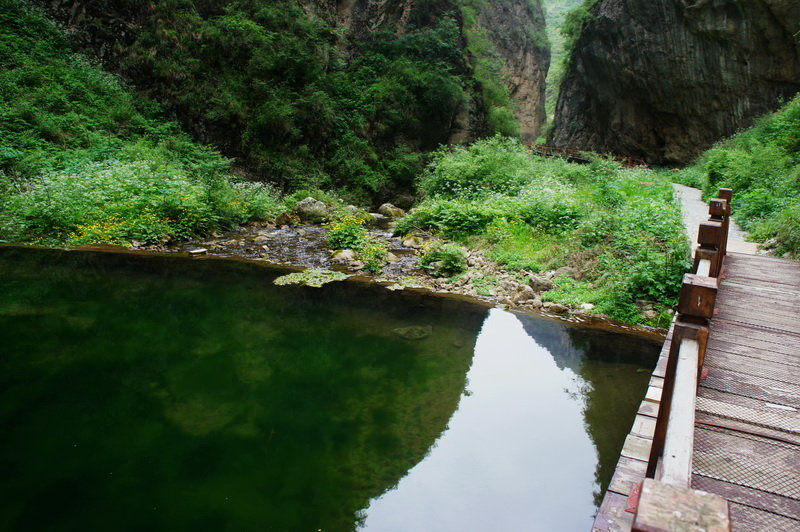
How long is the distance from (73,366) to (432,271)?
20.1 ft

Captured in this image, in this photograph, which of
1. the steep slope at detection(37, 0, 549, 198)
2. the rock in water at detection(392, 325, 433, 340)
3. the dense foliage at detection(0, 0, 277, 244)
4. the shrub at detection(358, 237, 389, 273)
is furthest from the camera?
the steep slope at detection(37, 0, 549, 198)

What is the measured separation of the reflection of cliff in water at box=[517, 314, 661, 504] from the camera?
4.01 m

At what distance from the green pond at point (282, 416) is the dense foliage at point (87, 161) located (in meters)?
3.55

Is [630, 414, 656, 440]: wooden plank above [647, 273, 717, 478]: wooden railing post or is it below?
below

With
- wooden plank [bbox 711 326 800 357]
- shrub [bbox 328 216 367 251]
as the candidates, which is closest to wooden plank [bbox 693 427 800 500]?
wooden plank [bbox 711 326 800 357]

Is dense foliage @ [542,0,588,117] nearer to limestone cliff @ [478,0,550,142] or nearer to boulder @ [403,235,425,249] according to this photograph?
limestone cliff @ [478,0,550,142]

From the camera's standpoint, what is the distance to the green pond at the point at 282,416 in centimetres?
307

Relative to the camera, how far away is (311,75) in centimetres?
2006

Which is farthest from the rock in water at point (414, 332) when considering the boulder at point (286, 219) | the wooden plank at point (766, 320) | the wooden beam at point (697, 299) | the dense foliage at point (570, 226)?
the boulder at point (286, 219)

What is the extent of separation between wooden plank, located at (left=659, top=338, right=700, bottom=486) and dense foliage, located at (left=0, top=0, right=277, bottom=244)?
35.0ft

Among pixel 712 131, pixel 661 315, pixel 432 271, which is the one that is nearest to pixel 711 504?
pixel 661 315

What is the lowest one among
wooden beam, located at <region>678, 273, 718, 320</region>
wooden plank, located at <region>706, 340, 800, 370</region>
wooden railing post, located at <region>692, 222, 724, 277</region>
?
wooden plank, located at <region>706, 340, 800, 370</region>

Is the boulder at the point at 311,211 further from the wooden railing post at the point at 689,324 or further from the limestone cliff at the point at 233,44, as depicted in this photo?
the wooden railing post at the point at 689,324

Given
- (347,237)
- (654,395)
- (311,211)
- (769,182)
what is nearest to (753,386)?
(654,395)
